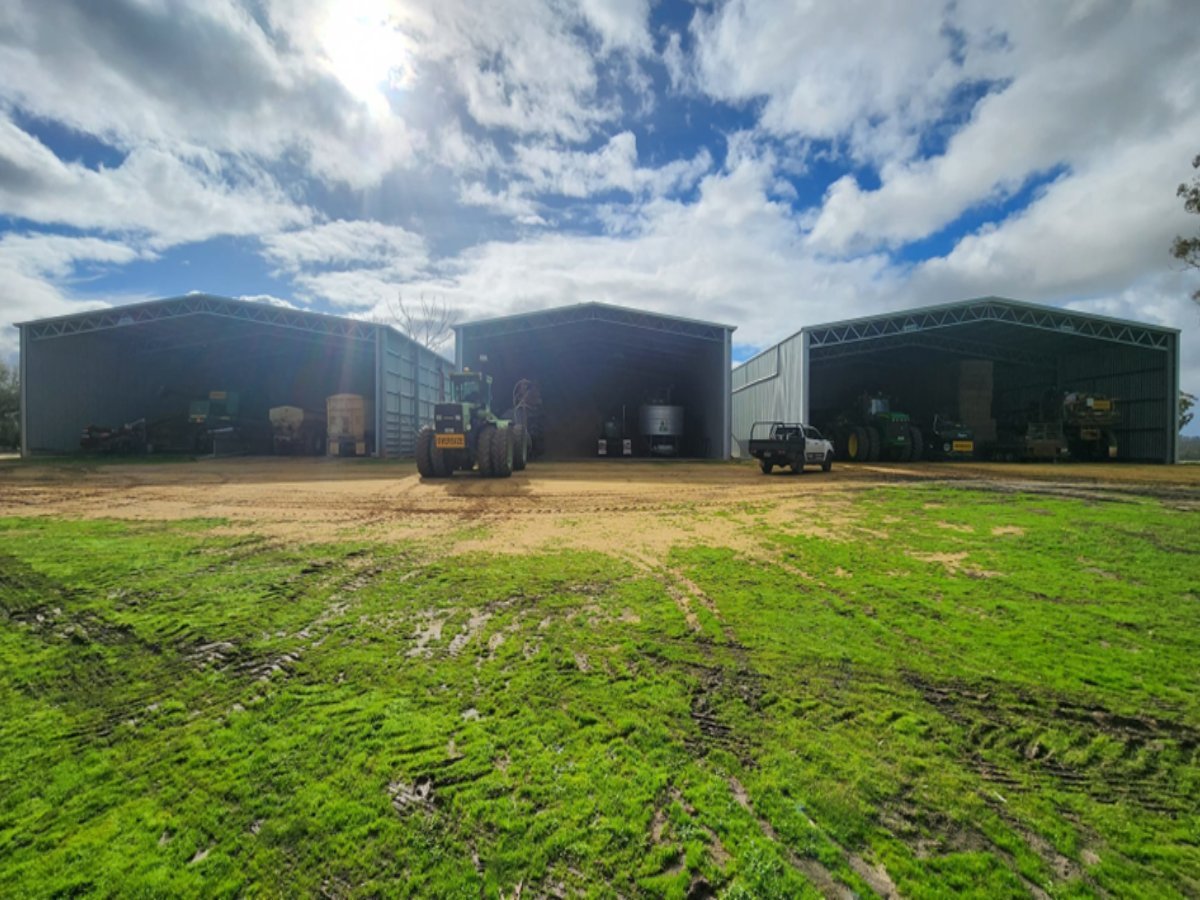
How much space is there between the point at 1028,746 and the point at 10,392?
62.5 meters

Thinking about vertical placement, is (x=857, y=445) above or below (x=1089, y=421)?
below

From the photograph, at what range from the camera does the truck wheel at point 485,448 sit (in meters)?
15.8

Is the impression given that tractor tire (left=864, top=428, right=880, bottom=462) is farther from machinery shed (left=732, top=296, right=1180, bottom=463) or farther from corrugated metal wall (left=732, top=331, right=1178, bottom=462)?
corrugated metal wall (left=732, top=331, right=1178, bottom=462)

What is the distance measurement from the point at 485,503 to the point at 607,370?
3114 centimetres

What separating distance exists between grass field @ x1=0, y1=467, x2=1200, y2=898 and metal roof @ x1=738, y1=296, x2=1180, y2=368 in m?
21.4

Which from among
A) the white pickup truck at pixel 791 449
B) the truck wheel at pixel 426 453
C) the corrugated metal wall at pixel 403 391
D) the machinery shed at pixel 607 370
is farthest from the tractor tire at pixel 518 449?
the white pickup truck at pixel 791 449

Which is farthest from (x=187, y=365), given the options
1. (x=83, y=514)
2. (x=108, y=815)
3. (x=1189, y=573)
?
(x=1189, y=573)

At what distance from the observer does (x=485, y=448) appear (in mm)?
15812

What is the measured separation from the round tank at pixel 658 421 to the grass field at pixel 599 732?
89.3 feet

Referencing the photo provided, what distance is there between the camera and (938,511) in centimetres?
904

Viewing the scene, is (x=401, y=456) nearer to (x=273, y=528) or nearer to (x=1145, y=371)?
(x=273, y=528)

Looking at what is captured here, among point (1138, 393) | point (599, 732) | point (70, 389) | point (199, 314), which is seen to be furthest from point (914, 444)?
point (70, 389)

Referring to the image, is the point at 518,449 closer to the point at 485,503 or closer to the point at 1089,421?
the point at 485,503

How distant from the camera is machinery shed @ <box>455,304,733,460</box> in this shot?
1096 inches
